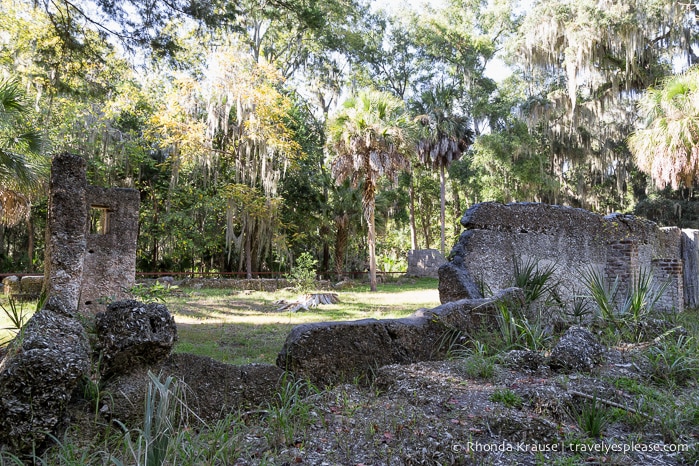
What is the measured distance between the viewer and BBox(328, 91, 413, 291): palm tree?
54.1 ft

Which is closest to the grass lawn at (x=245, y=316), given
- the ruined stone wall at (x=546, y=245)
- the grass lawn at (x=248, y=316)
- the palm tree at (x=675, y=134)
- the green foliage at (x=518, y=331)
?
the grass lawn at (x=248, y=316)

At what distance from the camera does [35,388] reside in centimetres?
254

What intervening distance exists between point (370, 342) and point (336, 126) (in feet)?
45.2

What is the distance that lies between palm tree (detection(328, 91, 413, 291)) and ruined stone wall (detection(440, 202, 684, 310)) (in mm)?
9041

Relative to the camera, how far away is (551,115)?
21.7 metres

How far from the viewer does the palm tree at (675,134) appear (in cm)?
1035

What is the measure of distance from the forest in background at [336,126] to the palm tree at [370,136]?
0.63 feet

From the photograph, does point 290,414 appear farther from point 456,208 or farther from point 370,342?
point 456,208

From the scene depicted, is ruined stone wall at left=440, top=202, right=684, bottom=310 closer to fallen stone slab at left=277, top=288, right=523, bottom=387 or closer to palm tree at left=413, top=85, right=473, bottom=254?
fallen stone slab at left=277, top=288, right=523, bottom=387

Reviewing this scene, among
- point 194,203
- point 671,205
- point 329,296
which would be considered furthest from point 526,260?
point 671,205

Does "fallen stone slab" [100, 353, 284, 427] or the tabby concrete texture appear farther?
the tabby concrete texture

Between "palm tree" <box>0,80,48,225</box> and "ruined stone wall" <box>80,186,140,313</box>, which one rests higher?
"palm tree" <box>0,80,48,225</box>

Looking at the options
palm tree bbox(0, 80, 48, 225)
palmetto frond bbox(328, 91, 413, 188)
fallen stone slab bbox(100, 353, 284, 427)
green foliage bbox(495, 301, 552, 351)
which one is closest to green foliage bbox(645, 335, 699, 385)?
green foliage bbox(495, 301, 552, 351)

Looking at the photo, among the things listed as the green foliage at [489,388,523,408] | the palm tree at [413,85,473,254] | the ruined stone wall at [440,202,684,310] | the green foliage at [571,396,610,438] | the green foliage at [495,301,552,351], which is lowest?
the green foliage at [571,396,610,438]
